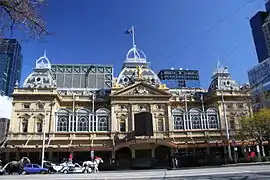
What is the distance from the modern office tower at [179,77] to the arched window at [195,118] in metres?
17.9

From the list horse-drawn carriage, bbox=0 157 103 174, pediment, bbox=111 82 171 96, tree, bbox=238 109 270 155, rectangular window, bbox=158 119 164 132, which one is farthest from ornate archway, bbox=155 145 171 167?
horse-drawn carriage, bbox=0 157 103 174

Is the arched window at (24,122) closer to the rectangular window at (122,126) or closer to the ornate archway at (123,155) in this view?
the ornate archway at (123,155)

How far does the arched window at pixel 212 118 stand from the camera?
54438 millimetres

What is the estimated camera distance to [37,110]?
5162cm

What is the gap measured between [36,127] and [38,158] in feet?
20.0

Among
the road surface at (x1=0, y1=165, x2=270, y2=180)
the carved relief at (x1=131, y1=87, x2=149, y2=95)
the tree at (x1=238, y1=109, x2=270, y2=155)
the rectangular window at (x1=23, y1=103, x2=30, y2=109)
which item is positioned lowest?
the road surface at (x1=0, y1=165, x2=270, y2=180)

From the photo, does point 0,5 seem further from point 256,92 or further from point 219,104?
point 219,104

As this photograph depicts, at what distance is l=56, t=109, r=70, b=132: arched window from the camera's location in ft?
166

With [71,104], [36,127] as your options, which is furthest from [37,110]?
[71,104]

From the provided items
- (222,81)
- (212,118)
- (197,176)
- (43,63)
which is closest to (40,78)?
(43,63)

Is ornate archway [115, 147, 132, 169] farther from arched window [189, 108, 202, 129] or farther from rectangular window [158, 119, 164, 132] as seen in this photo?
arched window [189, 108, 202, 129]

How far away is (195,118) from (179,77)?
2264 centimetres

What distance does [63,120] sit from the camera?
5112 centimetres

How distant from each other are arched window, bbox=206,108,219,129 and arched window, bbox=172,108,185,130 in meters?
5.79
